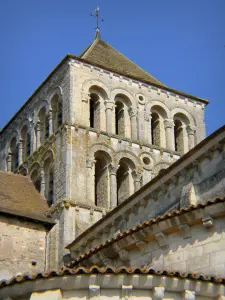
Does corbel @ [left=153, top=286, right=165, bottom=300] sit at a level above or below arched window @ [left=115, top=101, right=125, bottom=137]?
below

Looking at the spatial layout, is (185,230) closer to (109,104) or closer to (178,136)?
(109,104)

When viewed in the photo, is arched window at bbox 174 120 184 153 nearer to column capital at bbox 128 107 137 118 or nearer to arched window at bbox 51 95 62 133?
column capital at bbox 128 107 137 118

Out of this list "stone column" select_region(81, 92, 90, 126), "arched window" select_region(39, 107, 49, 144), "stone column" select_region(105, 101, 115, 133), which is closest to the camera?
"stone column" select_region(81, 92, 90, 126)

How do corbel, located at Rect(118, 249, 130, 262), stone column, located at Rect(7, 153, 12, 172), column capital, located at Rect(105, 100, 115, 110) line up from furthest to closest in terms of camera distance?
stone column, located at Rect(7, 153, 12, 172), column capital, located at Rect(105, 100, 115, 110), corbel, located at Rect(118, 249, 130, 262)

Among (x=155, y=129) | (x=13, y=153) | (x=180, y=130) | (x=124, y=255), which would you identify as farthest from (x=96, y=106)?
(x=124, y=255)

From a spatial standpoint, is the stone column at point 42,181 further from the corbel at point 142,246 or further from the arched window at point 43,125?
the corbel at point 142,246

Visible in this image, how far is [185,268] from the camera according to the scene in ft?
41.8

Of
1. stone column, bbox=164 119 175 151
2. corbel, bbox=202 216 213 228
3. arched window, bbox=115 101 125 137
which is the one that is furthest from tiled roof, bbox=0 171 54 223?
corbel, bbox=202 216 213 228

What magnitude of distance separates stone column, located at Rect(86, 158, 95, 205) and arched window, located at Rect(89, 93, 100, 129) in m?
2.10

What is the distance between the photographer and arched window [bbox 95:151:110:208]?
90.0ft

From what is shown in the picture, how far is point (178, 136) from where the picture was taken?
105ft

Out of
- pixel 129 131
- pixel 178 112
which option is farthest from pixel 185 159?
pixel 178 112

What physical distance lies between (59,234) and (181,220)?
12.4 m

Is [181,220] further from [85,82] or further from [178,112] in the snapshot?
[178,112]
